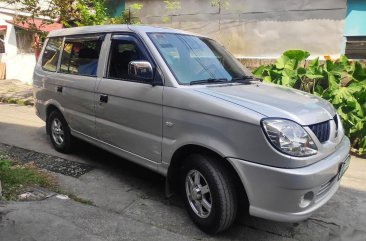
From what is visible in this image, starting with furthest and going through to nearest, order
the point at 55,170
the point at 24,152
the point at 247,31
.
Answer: the point at 247,31 → the point at 24,152 → the point at 55,170

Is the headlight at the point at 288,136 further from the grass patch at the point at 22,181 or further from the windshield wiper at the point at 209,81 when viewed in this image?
the grass patch at the point at 22,181

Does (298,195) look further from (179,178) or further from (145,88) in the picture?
(145,88)

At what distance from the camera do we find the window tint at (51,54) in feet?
17.4

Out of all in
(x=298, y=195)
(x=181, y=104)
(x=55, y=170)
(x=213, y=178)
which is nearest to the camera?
(x=298, y=195)

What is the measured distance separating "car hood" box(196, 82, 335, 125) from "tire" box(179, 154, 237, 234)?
0.57m

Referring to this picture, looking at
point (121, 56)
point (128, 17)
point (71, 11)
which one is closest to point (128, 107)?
point (121, 56)

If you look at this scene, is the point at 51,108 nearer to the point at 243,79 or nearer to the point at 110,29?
the point at 110,29

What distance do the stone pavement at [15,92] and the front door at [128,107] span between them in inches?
274

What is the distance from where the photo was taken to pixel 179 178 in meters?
3.60

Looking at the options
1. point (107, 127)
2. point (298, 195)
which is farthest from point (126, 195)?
point (298, 195)

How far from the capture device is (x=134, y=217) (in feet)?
11.8

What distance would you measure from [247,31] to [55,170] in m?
6.00

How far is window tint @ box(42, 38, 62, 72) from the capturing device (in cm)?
531

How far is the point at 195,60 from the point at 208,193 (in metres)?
1.39
